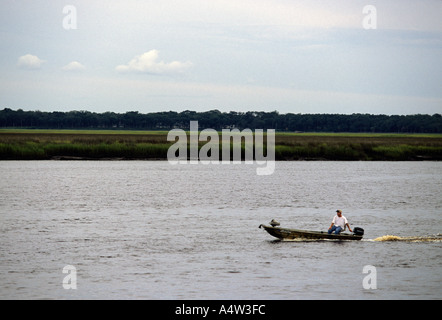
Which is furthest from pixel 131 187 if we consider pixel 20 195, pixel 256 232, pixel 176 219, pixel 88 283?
pixel 88 283

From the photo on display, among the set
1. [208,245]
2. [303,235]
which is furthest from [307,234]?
[208,245]

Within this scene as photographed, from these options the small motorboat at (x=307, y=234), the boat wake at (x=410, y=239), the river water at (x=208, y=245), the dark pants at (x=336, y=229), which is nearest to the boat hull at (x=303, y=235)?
the small motorboat at (x=307, y=234)

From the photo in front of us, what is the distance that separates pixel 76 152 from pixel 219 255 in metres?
72.7

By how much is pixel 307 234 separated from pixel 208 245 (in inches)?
219

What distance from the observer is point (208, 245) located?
3550cm

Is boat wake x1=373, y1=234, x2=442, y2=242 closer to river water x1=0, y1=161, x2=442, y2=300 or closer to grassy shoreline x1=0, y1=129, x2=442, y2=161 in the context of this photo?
river water x1=0, y1=161, x2=442, y2=300

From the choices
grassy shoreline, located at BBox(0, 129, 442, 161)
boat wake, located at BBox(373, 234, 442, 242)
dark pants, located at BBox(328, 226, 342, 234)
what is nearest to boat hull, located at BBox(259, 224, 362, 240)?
dark pants, located at BBox(328, 226, 342, 234)

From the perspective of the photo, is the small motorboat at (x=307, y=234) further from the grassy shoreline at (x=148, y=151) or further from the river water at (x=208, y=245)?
the grassy shoreline at (x=148, y=151)

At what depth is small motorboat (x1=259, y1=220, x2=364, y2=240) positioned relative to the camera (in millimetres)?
35688

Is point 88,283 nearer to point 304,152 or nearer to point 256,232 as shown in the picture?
point 256,232

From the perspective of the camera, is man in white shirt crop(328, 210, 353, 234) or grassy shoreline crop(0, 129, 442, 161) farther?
grassy shoreline crop(0, 129, 442, 161)

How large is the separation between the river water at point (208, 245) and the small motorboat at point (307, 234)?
0.39 meters

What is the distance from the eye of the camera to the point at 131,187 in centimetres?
7250

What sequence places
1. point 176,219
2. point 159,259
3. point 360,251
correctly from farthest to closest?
1. point 176,219
2. point 360,251
3. point 159,259
